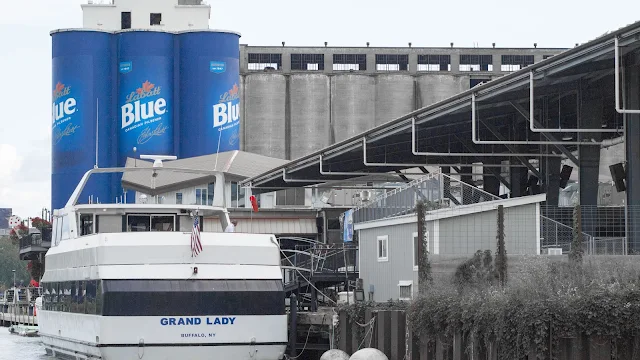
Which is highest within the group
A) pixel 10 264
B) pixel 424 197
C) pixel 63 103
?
pixel 63 103

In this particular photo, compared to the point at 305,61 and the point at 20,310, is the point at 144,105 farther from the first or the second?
the point at 305,61

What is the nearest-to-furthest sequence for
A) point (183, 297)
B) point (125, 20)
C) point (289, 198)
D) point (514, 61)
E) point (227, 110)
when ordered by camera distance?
point (183, 297) → point (289, 198) → point (227, 110) → point (125, 20) → point (514, 61)

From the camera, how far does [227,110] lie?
87812 millimetres

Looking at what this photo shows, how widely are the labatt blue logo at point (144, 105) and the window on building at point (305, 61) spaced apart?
33.2 metres

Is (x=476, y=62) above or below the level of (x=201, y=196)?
above

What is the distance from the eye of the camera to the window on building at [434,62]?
395 ft

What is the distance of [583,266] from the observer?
69.8 feet

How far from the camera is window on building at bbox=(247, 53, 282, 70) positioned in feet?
382

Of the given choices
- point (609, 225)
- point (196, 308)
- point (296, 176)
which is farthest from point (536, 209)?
point (296, 176)

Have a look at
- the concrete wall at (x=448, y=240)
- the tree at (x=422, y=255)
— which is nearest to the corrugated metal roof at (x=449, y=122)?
the concrete wall at (x=448, y=240)

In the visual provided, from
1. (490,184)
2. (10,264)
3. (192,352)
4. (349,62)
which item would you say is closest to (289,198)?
(490,184)

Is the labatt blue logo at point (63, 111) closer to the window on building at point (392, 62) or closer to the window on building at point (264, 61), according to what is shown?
the window on building at point (264, 61)

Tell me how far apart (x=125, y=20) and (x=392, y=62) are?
28870 millimetres

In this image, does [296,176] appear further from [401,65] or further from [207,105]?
[401,65]
